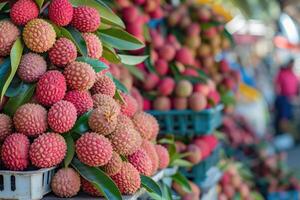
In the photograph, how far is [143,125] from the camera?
62.6 inches

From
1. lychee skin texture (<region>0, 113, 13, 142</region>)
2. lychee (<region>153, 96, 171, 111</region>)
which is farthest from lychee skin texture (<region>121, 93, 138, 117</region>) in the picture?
lychee (<region>153, 96, 171, 111</region>)

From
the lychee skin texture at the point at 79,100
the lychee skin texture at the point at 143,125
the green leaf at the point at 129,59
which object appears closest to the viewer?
the lychee skin texture at the point at 79,100

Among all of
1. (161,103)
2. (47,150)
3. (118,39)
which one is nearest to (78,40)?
(118,39)

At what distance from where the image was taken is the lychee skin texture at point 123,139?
132 cm

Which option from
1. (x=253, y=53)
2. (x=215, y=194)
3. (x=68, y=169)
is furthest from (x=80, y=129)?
(x=253, y=53)

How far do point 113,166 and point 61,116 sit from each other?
0.18 m

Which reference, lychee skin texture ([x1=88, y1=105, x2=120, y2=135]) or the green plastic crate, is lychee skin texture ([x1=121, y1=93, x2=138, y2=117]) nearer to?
lychee skin texture ([x1=88, y1=105, x2=120, y2=135])

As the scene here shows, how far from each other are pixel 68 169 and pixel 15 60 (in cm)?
31

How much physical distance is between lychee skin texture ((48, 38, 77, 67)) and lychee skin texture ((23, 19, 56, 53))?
0.05 ft

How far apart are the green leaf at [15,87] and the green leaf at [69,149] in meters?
0.17

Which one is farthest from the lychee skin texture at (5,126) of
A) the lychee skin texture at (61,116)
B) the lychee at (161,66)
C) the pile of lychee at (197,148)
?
the lychee at (161,66)

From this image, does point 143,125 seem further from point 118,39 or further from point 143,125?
point 118,39

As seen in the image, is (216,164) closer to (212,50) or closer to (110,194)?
(212,50)

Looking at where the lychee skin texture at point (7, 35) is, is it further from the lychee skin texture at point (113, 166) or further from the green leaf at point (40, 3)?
the lychee skin texture at point (113, 166)
